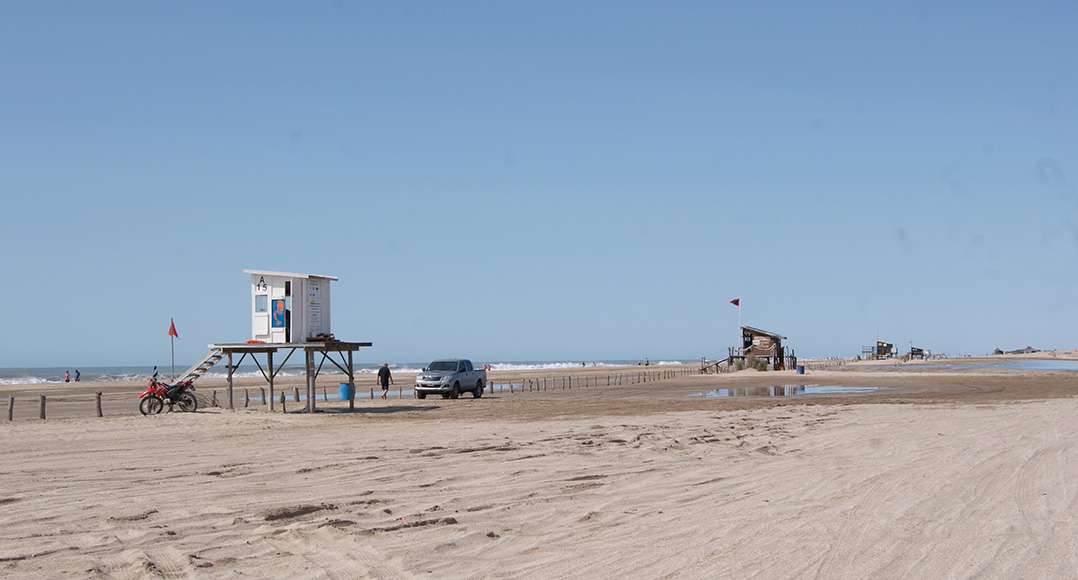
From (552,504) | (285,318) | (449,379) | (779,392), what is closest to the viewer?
(552,504)

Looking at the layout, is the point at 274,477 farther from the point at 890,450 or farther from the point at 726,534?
the point at 890,450

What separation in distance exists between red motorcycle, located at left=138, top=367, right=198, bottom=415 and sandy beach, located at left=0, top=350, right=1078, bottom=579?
8.54 meters

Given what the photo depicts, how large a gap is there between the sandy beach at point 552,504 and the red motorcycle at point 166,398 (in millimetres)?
8537

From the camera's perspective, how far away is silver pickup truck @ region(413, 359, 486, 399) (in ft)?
114

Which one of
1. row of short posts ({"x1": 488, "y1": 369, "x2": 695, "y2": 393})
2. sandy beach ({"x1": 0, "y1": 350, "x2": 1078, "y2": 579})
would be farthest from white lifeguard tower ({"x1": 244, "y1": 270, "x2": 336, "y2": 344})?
row of short posts ({"x1": 488, "y1": 369, "x2": 695, "y2": 393})

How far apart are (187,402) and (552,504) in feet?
66.2

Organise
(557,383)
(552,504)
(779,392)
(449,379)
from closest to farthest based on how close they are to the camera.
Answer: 1. (552,504)
2. (449,379)
3. (779,392)
4. (557,383)

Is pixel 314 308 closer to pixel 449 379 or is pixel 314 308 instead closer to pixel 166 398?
pixel 166 398

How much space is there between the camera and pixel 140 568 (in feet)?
21.0

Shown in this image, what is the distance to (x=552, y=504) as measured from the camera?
905cm

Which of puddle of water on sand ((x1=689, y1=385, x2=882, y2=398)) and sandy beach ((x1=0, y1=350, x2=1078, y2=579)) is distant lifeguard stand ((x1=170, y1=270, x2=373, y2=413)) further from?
puddle of water on sand ((x1=689, y1=385, x2=882, y2=398))

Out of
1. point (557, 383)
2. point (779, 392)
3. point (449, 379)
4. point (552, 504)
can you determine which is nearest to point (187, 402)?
point (449, 379)

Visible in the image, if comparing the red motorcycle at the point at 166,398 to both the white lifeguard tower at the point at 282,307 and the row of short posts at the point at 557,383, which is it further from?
the row of short posts at the point at 557,383

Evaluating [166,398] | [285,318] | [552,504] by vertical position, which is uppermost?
[285,318]
